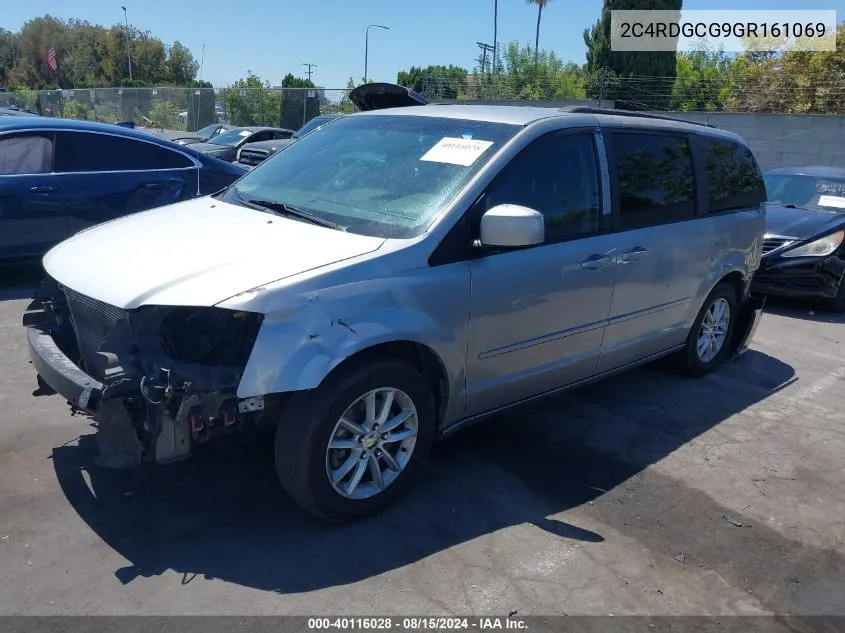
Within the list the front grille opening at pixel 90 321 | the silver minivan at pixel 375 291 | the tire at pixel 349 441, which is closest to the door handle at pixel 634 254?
the silver minivan at pixel 375 291

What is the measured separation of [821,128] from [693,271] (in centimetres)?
1385

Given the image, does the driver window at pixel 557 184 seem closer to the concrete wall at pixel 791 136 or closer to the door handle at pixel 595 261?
the door handle at pixel 595 261

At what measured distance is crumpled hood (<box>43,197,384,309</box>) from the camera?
3.09m

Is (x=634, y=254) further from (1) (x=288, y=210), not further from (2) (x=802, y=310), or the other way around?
(2) (x=802, y=310)

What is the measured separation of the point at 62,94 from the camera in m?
35.7

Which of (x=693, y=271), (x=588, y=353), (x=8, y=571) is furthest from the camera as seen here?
(x=693, y=271)

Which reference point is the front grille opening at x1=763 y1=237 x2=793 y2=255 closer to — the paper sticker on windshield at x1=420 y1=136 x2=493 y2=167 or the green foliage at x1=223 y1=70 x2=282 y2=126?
the paper sticker on windshield at x1=420 y1=136 x2=493 y2=167

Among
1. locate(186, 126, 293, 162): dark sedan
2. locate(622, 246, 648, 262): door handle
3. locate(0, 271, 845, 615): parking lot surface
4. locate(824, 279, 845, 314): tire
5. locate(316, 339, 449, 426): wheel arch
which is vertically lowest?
locate(0, 271, 845, 615): parking lot surface

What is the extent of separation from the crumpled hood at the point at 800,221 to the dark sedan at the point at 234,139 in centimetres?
1081

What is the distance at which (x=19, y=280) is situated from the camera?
7672mm

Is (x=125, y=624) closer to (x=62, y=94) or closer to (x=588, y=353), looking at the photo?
(x=588, y=353)

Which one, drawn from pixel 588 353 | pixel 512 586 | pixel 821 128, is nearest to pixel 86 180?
pixel 588 353

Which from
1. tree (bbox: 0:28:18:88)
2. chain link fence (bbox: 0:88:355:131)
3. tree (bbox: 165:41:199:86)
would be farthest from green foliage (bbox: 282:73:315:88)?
tree (bbox: 0:28:18:88)

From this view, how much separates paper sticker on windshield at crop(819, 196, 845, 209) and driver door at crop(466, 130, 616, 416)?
5.82 meters
